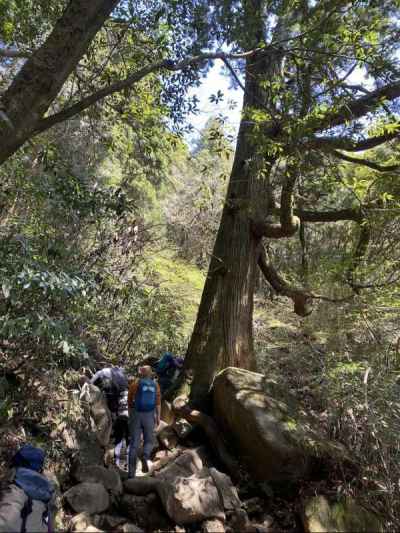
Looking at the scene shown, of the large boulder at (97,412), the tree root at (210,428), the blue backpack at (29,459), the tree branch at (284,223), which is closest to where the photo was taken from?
the blue backpack at (29,459)

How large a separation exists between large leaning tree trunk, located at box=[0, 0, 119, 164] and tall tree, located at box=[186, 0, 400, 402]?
1650 millimetres

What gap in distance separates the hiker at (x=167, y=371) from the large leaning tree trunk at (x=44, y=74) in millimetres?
4788

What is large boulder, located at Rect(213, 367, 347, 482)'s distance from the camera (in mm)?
4777

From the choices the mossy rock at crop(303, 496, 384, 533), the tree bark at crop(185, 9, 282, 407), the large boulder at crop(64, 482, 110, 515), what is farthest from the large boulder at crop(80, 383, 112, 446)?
the mossy rock at crop(303, 496, 384, 533)

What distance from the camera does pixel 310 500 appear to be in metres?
4.27

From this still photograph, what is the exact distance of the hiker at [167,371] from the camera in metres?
6.89

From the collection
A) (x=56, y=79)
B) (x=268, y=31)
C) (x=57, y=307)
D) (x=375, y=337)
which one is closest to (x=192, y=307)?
(x=375, y=337)

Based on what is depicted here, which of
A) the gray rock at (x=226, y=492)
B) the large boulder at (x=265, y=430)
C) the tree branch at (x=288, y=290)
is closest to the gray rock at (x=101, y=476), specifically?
the gray rock at (x=226, y=492)

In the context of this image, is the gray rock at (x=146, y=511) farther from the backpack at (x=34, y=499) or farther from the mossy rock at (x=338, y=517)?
the mossy rock at (x=338, y=517)

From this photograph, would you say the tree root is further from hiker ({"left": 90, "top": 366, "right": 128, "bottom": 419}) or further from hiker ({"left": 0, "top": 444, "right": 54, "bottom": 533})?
hiker ({"left": 0, "top": 444, "right": 54, "bottom": 533})

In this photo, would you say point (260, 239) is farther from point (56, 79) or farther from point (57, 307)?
point (56, 79)

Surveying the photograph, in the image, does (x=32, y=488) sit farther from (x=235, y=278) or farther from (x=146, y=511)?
(x=235, y=278)

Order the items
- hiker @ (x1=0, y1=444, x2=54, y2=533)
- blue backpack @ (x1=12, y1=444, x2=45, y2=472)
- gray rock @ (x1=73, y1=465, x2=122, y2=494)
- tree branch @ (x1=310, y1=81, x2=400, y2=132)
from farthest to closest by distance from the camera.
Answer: tree branch @ (x1=310, y1=81, x2=400, y2=132)
gray rock @ (x1=73, y1=465, x2=122, y2=494)
blue backpack @ (x1=12, y1=444, x2=45, y2=472)
hiker @ (x1=0, y1=444, x2=54, y2=533)

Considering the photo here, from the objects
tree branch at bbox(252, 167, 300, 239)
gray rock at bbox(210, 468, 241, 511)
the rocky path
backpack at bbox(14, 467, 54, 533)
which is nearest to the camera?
backpack at bbox(14, 467, 54, 533)
